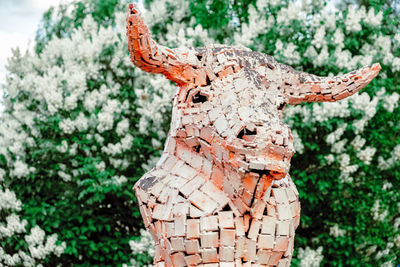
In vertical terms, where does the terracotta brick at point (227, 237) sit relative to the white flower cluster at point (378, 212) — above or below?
above

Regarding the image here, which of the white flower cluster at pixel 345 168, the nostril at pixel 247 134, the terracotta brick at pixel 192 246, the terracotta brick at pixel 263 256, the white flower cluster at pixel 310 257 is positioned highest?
the nostril at pixel 247 134

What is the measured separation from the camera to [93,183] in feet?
16.5

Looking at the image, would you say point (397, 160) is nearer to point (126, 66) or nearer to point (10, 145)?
point (126, 66)

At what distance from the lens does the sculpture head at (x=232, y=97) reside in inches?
74.9

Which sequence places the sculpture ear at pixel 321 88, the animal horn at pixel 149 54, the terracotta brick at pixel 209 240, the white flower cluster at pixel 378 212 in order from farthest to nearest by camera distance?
the white flower cluster at pixel 378 212, the sculpture ear at pixel 321 88, the terracotta brick at pixel 209 240, the animal horn at pixel 149 54

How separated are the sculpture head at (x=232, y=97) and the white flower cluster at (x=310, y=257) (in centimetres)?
318

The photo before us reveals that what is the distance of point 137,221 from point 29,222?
4.14 feet

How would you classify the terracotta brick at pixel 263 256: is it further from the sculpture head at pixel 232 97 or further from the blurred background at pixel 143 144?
the blurred background at pixel 143 144

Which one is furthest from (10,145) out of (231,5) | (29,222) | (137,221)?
(231,5)

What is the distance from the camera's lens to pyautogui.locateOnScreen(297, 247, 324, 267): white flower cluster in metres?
5.20

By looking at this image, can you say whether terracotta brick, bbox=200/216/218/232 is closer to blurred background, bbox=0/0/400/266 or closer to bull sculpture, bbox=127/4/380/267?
bull sculpture, bbox=127/4/380/267

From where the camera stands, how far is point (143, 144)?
5477 millimetres

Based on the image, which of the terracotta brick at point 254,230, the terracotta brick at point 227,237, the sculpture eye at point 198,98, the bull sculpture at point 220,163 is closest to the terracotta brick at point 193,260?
the bull sculpture at point 220,163

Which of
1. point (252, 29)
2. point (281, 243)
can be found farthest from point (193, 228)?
point (252, 29)
